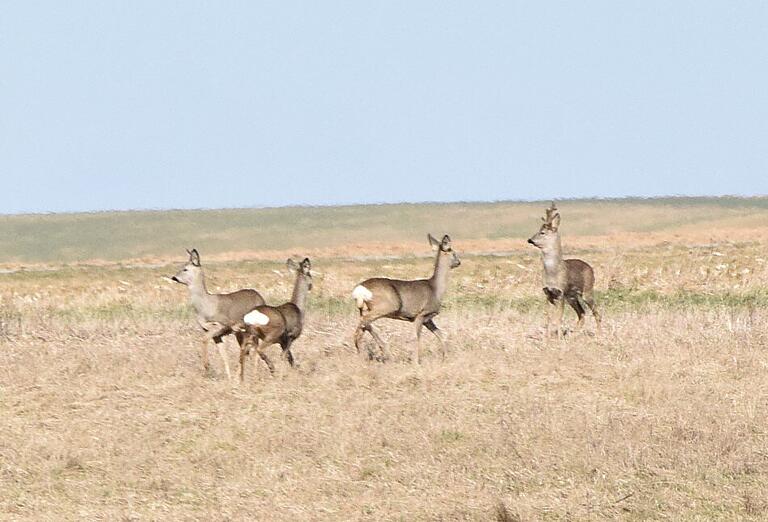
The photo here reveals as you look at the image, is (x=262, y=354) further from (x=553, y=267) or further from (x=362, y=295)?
(x=553, y=267)

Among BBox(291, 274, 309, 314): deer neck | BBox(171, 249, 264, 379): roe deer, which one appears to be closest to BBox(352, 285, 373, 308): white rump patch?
BBox(291, 274, 309, 314): deer neck

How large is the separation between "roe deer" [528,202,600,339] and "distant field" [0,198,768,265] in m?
45.4

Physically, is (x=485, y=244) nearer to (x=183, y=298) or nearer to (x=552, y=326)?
(x=183, y=298)

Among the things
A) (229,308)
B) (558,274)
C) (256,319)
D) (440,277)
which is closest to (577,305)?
(558,274)

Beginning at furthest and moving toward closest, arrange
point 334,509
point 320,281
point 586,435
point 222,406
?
point 320,281 < point 222,406 < point 586,435 < point 334,509

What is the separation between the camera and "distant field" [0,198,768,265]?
240 ft

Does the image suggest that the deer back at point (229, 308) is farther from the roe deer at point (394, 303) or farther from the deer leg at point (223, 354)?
the roe deer at point (394, 303)

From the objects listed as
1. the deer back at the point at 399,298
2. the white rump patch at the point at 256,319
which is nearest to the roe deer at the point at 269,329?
the white rump patch at the point at 256,319

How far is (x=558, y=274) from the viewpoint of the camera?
793 inches

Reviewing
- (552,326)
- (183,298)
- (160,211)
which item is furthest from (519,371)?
(160,211)

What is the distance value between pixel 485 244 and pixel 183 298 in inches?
743

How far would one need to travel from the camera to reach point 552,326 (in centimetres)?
1989

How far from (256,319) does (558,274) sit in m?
6.01

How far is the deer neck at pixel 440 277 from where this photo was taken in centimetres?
1820
